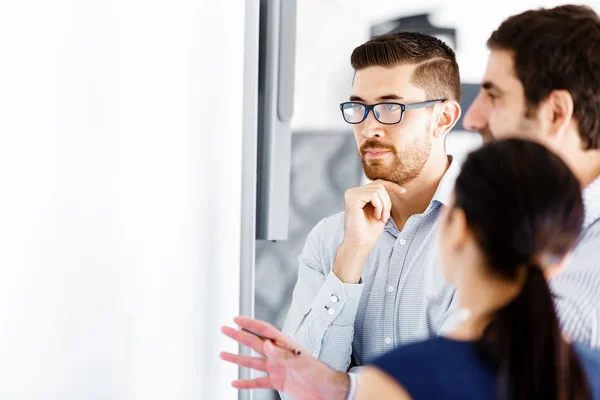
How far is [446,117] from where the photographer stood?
1710 mm

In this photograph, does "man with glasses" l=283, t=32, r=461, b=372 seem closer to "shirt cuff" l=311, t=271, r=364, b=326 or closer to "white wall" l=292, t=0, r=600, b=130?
"shirt cuff" l=311, t=271, r=364, b=326

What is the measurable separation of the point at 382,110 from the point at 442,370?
1022 mm

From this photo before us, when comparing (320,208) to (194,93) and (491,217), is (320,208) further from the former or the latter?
(491,217)

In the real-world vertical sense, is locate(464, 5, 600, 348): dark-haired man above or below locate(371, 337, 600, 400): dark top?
above

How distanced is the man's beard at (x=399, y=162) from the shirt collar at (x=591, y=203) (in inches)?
25.8

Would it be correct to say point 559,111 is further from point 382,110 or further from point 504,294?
point 382,110

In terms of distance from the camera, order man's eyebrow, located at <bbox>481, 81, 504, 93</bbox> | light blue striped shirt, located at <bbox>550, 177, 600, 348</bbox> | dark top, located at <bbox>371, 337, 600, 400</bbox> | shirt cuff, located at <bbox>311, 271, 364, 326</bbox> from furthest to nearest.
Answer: shirt cuff, located at <bbox>311, 271, 364, 326</bbox>, man's eyebrow, located at <bbox>481, 81, 504, 93</bbox>, light blue striped shirt, located at <bbox>550, 177, 600, 348</bbox>, dark top, located at <bbox>371, 337, 600, 400</bbox>

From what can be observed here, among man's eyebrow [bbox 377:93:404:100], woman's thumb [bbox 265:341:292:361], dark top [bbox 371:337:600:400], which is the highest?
man's eyebrow [bbox 377:93:404:100]

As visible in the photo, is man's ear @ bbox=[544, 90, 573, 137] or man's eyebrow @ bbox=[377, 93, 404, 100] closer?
man's ear @ bbox=[544, 90, 573, 137]

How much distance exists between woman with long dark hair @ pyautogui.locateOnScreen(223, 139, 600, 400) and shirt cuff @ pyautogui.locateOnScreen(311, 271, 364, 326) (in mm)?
669

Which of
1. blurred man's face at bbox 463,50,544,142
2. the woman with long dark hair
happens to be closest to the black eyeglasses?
blurred man's face at bbox 463,50,544,142

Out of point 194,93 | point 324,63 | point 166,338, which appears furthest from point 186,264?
point 324,63

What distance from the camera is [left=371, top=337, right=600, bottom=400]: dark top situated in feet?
2.26

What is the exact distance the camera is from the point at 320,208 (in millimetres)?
1997
